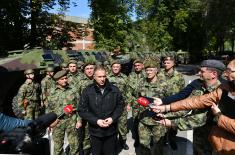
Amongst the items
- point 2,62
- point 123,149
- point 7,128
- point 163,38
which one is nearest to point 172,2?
point 163,38

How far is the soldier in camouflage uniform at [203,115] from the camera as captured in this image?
Answer: 12.9 ft

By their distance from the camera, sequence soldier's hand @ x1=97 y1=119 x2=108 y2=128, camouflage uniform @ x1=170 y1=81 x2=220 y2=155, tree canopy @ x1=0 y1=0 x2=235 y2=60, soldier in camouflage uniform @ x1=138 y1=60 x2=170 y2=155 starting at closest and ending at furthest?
1. camouflage uniform @ x1=170 y1=81 x2=220 y2=155
2. soldier's hand @ x1=97 y1=119 x2=108 y2=128
3. soldier in camouflage uniform @ x1=138 y1=60 x2=170 y2=155
4. tree canopy @ x1=0 y1=0 x2=235 y2=60

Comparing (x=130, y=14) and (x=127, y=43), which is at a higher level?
(x=130, y=14)

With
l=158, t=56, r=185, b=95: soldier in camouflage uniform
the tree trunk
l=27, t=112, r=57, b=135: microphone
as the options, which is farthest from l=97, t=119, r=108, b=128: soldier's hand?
the tree trunk

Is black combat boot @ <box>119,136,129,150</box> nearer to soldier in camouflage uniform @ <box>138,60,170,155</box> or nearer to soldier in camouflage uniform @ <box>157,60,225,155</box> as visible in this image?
soldier in camouflage uniform @ <box>138,60,170,155</box>

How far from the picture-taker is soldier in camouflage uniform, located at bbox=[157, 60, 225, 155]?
394cm

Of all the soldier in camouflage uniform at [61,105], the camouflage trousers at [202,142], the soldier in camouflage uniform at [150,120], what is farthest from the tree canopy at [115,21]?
the camouflage trousers at [202,142]

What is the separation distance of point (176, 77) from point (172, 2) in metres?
30.3

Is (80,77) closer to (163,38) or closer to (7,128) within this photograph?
(7,128)

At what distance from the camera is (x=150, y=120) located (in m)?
5.43

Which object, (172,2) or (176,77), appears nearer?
(176,77)

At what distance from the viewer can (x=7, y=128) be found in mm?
3096

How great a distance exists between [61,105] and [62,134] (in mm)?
477

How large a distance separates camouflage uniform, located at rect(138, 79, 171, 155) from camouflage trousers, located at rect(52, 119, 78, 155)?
44.2 inches
